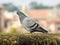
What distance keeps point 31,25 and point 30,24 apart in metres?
0.06

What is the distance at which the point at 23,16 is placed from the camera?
535 centimetres

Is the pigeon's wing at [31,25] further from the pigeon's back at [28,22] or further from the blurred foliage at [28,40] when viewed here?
the blurred foliage at [28,40]

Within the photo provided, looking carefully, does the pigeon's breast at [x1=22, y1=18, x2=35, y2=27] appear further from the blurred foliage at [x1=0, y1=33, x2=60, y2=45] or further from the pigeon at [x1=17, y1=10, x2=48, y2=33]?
the blurred foliage at [x1=0, y1=33, x2=60, y2=45]

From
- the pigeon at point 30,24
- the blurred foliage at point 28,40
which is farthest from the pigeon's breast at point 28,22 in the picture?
the blurred foliage at point 28,40

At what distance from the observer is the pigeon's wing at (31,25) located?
4855mm

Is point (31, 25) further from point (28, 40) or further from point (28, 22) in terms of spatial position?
point (28, 40)

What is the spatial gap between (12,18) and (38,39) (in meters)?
57.4

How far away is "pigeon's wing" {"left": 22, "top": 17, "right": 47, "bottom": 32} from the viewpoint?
15.9 ft

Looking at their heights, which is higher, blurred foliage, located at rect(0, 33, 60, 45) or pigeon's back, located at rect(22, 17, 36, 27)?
pigeon's back, located at rect(22, 17, 36, 27)

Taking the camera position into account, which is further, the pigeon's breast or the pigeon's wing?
the pigeon's breast

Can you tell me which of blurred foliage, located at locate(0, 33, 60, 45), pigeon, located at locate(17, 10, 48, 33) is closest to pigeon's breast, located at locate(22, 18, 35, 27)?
pigeon, located at locate(17, 10, 48, 33)

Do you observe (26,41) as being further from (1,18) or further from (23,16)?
(1,18)

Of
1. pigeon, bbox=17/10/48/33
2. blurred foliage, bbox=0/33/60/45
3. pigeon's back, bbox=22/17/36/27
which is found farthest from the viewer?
pigeon's back, bbox=22/17/36/27

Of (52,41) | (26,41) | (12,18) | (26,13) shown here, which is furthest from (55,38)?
(12,18)
